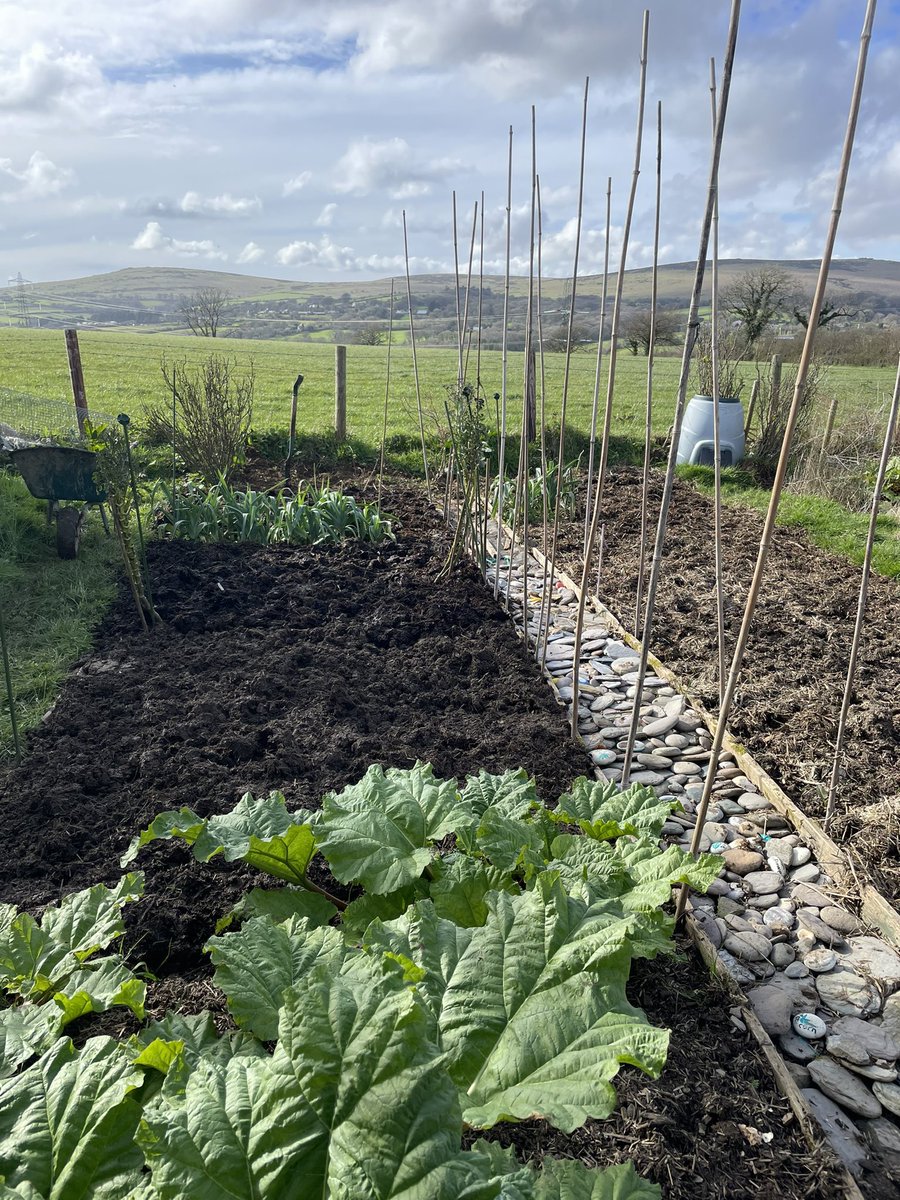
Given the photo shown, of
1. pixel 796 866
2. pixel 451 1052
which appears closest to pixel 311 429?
pixel 796 866

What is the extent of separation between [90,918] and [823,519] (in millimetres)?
7282

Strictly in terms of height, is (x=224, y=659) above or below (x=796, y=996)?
above

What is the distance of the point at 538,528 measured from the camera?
24.6ft

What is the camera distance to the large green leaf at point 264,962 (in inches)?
63.7

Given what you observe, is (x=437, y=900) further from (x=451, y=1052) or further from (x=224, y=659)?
(x=224, y=659)

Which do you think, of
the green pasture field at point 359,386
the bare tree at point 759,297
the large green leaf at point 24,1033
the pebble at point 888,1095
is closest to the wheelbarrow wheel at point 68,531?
the green pasture field at point 359,386

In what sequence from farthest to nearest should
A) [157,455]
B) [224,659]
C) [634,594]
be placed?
1. [157,455]
2. [634,594]
3. [224,659]

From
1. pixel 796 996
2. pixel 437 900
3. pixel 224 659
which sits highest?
pixel 437 900

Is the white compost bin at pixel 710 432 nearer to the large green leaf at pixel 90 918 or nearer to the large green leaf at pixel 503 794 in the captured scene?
the large green leaf at pixel 503 794

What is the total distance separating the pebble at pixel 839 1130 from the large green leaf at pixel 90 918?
1.77m

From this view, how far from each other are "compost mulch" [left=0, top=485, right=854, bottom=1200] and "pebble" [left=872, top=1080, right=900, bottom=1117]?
0.34 meters

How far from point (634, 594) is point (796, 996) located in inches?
137

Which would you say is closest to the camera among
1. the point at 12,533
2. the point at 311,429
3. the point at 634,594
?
the point at 634,594

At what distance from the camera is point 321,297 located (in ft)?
388
